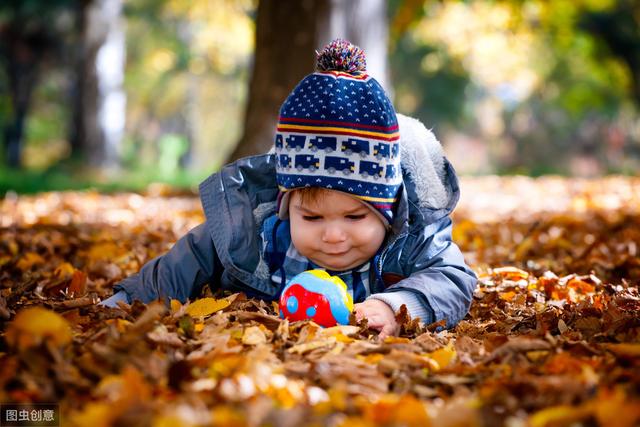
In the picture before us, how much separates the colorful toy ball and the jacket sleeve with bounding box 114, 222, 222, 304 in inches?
22.8

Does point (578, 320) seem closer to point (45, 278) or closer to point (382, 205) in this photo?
point (382, 205)

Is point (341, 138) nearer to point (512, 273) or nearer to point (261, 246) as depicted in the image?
point (261, 246)

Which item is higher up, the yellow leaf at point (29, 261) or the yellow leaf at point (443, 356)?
the yellow leaf at point (443, 356)

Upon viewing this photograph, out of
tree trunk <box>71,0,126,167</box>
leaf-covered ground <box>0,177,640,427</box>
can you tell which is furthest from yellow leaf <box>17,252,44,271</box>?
tree trunk <box>71,0,126,167</box>

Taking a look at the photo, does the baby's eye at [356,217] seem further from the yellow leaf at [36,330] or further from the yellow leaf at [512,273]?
the yellow leaf at [36,330]

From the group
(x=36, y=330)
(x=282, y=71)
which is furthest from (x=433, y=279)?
(x=282, y=71)

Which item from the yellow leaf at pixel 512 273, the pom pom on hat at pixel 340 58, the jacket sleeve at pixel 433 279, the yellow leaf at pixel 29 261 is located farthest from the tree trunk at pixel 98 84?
the jacket sleeve at pixel 433 279

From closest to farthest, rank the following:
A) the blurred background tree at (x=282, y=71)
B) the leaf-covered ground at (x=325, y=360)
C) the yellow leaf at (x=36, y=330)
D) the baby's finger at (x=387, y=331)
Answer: the leaf-covered ground at (x=325, y=360), the yellow leaf at (x=36, y=330), the baby's finger at (x=387, y=331), the blurred background tree at (x=282, y=71)

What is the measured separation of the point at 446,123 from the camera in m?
27.3

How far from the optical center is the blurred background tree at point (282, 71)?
6.61m

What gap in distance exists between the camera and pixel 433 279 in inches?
112

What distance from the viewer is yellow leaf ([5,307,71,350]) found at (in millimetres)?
1938

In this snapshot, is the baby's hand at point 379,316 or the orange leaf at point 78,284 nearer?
the baby's hand at point 379,316

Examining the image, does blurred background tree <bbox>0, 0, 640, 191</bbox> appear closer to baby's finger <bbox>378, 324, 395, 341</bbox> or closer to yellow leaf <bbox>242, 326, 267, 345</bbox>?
baby's finger <bbox>378, 324, 395, 341</bbox>
